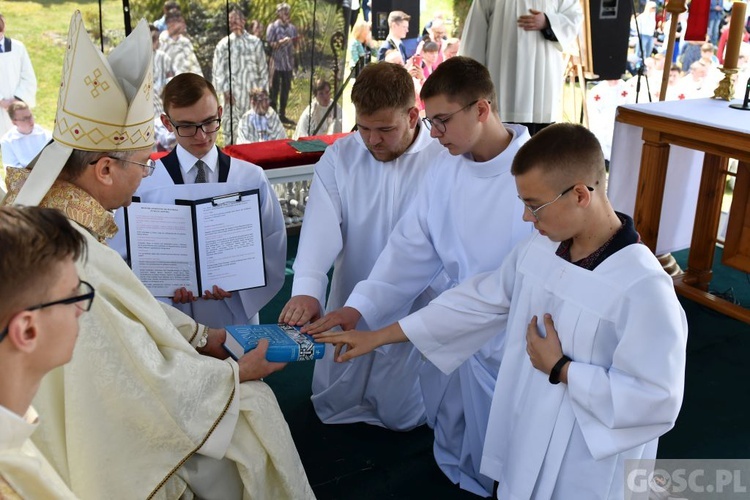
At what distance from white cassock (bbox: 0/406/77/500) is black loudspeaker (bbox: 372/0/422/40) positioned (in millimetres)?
6203

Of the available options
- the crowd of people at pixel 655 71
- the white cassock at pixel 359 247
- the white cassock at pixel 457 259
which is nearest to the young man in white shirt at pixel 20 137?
the white cassock at pixel 359 247

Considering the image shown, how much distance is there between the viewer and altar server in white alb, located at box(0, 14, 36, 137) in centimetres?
587

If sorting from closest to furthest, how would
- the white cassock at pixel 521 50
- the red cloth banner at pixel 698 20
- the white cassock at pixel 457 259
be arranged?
the white cassock at pixel 457 259 → the red cloth banner at pixel 698 20 → the white cassock at pixel 521 50

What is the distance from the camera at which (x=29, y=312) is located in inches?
55.8

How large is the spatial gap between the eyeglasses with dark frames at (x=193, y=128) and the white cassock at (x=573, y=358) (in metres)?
1.20

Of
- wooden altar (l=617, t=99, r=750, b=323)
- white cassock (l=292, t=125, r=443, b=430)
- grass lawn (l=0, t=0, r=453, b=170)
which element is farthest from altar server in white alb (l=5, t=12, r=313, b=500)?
grass lawn (l=0, t=0, r=453, b=170)

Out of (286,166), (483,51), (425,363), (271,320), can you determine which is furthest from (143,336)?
(483,51)

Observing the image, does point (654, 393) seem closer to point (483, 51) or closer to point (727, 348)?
point (727, 348)

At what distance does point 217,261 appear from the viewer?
3.26 metres

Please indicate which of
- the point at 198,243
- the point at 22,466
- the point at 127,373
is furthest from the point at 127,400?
the point at 198,243

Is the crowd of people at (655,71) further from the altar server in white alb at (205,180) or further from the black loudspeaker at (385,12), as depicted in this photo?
the altar server in white alb at (205,180)

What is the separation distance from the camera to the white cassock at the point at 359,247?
3572mm

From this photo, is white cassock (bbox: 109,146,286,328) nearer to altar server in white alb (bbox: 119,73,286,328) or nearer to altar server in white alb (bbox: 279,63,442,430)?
altar server in white alb (bbox: 119,73,286,328)

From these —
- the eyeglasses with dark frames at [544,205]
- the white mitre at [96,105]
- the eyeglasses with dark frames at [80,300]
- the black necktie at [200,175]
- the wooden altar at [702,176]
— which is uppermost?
the white mitre at [96,105]
